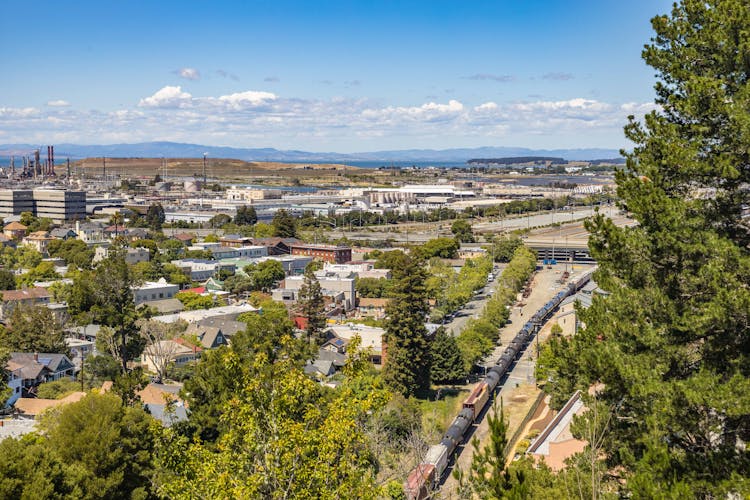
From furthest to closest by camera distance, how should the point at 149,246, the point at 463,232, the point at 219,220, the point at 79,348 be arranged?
the point at 219,220 < the point at 463,232 < the point at 149,246 < the point at 79,348

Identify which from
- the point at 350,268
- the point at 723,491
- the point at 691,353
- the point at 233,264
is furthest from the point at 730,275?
the point at 233,264

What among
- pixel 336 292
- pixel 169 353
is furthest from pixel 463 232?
pixel 169 353

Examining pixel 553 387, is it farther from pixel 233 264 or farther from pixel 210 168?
pixel 210 168

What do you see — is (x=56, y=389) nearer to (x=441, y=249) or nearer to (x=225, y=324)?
(x=225, y=324)

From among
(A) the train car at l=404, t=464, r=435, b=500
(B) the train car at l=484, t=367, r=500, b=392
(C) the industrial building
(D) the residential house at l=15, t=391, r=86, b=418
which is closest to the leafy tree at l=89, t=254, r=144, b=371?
(D) the residential house at l=15, t=391, r=86, b=418

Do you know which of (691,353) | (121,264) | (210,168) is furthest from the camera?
(210,168)

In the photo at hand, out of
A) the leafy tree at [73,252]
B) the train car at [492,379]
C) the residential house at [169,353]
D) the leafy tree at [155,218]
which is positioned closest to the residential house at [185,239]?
the leafy tree at [155,218]
